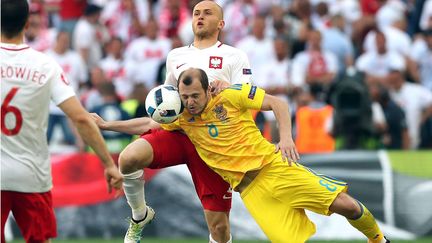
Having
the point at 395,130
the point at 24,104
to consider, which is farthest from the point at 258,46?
the point at 24,104

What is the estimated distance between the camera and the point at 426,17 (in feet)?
64.6

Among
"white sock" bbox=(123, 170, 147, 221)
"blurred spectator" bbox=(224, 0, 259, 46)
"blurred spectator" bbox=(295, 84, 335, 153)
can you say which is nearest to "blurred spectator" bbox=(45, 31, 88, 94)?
"blurred spectator" bbox=(224, 0, 259, 46)

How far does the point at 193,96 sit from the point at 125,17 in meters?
11.4

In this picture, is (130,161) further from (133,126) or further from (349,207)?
(349,207)

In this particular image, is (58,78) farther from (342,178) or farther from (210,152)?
(342,178)

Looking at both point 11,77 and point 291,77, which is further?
point 291,77

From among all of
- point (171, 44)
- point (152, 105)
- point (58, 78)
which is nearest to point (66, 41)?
point (171, 44)

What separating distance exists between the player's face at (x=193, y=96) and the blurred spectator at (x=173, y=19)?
10.1m

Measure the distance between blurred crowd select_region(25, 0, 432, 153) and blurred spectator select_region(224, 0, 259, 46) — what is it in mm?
24

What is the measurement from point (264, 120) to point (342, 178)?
6.84 feet

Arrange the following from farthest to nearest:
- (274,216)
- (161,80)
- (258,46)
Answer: (258,46)
(161,80)
(274,216)

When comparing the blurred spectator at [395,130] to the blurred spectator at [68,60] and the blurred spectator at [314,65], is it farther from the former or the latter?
the blurred spectator at [68,60]

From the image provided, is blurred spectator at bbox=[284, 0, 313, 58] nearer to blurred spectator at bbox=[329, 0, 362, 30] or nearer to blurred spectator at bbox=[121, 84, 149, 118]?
blurred spectator at bbox=[329, 0, 362, 30]

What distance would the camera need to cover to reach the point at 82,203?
15.8m
